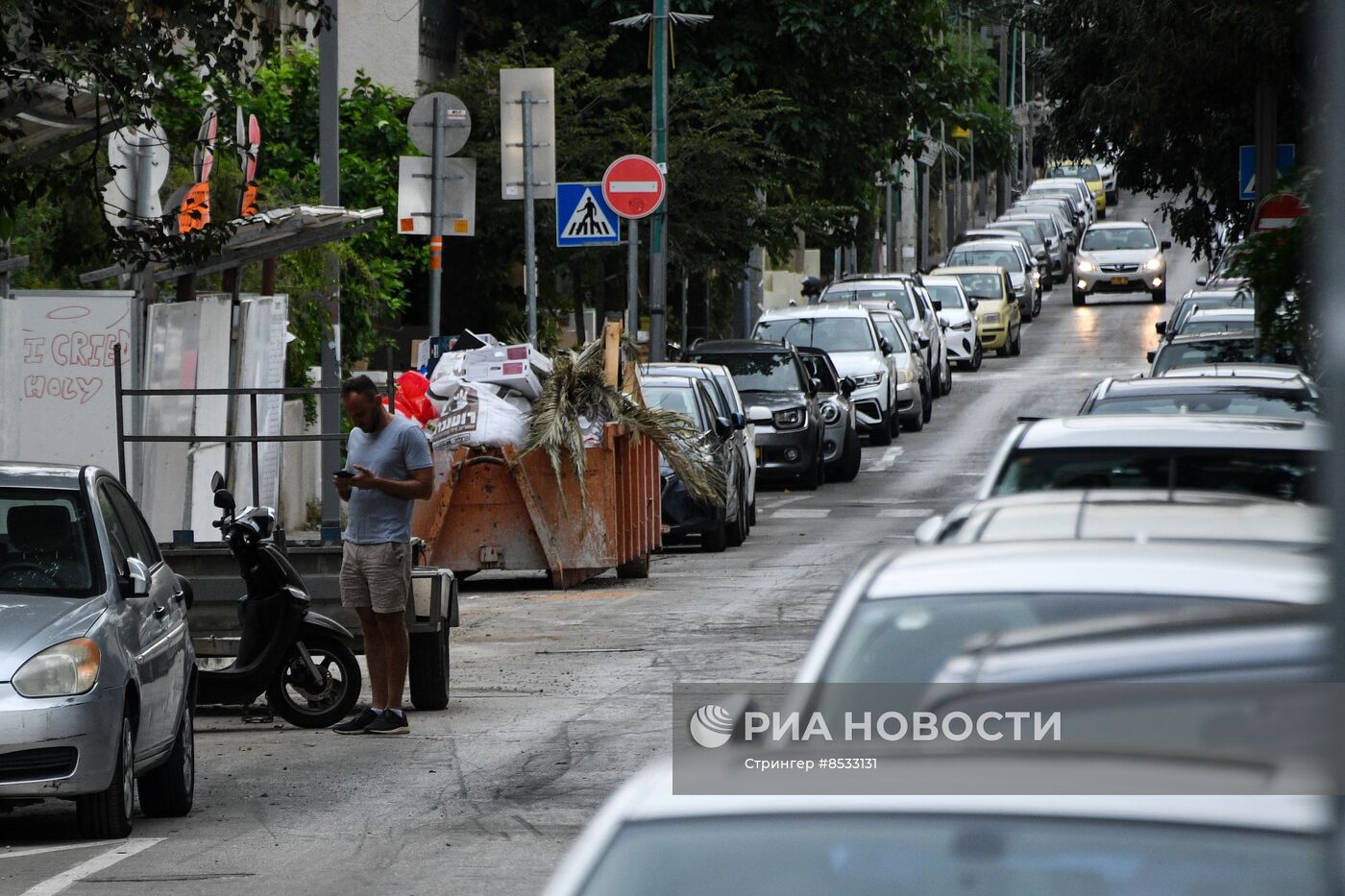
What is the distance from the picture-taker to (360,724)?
11.3m

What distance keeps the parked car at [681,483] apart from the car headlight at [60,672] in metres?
12.2

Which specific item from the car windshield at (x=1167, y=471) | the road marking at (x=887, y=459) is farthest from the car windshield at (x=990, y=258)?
the car windshield at (x=1167, y=471)

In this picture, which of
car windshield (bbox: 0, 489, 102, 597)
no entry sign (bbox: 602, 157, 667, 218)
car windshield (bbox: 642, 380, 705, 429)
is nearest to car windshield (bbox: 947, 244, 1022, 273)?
no entry sign (bbox: 602, 157, 667, 218)

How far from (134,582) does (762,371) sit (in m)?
18.7

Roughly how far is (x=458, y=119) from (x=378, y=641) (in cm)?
814

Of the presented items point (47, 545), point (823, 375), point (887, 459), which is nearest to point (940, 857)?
point (47, 545)

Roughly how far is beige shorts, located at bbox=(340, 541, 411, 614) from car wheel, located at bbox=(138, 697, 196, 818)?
194 centimetres

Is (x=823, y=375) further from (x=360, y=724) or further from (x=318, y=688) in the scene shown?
(x=360, y=724)

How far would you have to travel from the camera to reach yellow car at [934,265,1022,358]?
156 feet

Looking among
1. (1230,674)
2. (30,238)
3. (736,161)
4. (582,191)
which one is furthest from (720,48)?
(1230,674)

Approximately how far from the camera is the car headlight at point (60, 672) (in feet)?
27.4

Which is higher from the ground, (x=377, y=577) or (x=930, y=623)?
(x=930, y=623)

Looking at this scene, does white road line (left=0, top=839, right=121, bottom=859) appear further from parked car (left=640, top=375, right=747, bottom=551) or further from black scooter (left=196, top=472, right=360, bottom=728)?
parked car (left=640, top=375, right=747, bottom=551)

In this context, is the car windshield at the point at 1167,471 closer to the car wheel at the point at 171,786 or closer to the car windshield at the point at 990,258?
the car wheel at the point at 171,786
